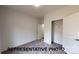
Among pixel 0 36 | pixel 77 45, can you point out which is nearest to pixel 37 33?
pixel 0 36

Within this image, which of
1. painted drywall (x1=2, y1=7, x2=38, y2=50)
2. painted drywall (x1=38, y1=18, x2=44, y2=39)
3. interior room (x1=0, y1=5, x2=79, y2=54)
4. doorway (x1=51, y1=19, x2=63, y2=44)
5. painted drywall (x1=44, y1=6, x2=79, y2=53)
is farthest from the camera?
painted drywall (x1=38, y1=18, x2=44, y2=39)

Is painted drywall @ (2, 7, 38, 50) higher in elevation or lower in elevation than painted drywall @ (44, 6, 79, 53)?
lower

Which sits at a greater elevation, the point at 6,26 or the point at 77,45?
the point at 6,26

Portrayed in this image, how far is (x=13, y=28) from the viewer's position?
502 cm

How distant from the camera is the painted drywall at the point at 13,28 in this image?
4377mm

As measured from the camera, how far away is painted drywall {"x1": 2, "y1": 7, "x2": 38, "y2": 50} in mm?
4377

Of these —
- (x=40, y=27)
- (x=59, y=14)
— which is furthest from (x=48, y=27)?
(x=40, y=27)

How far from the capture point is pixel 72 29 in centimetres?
343

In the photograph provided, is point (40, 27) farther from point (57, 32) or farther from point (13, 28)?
point (13, 28)

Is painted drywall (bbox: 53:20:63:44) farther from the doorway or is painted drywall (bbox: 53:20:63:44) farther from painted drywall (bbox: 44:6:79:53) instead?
painted drywall (bbox: 44:6:79:53)

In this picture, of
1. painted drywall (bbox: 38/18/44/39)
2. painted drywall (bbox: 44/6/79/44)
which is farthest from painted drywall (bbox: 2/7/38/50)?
painted drywall (bbox: 38/18/44/39)

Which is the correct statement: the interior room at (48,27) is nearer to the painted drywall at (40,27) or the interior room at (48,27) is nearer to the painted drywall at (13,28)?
the painted drywall at (13,28)

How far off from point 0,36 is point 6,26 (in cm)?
69
